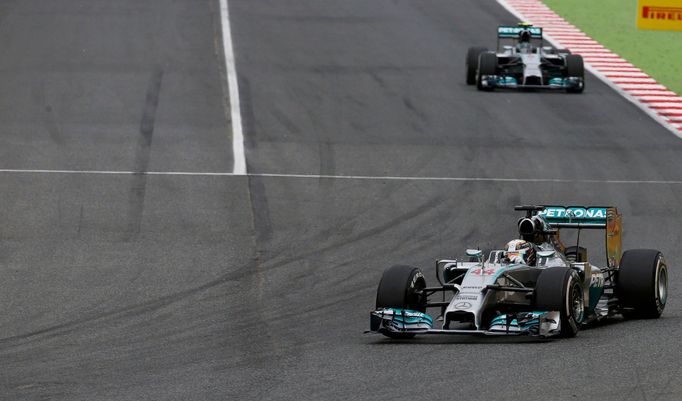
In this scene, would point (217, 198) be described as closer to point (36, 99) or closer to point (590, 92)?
point (36, 99)

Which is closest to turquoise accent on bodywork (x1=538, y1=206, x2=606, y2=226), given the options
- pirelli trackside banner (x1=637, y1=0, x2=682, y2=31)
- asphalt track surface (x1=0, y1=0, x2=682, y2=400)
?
asphalt track surface (x1=0, y1=0, x2=682, y2=400)

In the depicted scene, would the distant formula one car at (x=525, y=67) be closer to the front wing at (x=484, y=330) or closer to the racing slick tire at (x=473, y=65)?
the racing slick tire at (x=473, y=65)

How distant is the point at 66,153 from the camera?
1053 inches

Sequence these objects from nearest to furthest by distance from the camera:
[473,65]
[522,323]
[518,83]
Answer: [522,323], [518,83], [473,65]

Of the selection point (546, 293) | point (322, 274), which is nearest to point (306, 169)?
point (322, 274)

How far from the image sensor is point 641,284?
15.9 m

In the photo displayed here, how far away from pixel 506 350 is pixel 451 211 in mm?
9423

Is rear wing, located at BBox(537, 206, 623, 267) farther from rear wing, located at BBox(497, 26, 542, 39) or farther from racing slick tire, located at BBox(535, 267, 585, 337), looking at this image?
rear wing, located at BBox(497, 26, 542, 39)

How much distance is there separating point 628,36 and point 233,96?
1375 centimetres

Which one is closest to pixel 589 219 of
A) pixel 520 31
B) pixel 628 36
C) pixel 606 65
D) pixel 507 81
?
pixel 507 81

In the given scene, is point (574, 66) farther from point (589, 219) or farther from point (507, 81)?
point (589, 219)

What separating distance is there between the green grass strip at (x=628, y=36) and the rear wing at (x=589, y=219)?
17637mm

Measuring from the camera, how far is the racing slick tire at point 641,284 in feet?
52.3

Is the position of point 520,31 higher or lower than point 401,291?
higher
